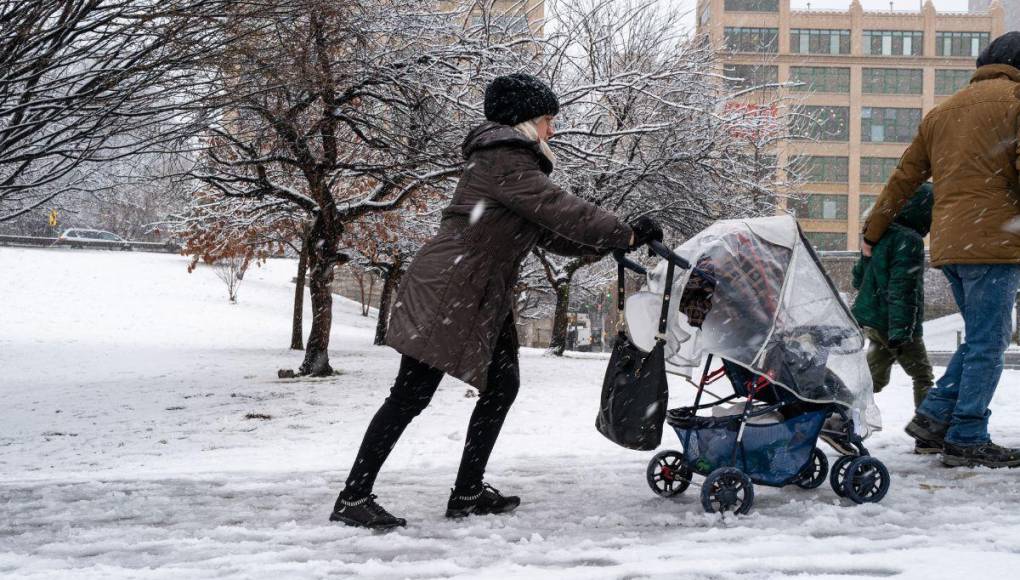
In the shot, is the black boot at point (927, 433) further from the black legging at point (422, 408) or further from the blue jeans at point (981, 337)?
Answer: the black legging at point (422, 408)

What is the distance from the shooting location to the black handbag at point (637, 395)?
348 cm

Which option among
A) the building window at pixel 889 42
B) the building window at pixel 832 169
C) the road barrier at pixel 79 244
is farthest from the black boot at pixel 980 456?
the building window at pixel 889 42

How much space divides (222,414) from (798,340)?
6418 mm

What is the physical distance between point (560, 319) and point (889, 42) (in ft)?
172

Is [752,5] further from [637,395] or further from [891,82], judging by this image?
[637,395]

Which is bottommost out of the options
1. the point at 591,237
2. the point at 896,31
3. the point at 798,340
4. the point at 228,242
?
the point at 798,340

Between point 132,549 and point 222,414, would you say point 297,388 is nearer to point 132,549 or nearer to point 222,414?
point 222,414

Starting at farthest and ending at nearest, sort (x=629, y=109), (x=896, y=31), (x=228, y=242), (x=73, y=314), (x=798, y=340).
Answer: (x=896, y=31), (x=73, y=314), (x=228, y=242), (x=629, y=109), (x=798, y=340)

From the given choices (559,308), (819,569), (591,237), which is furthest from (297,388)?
(559,308)

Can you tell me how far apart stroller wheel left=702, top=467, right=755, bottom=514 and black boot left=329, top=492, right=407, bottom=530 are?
134 cm

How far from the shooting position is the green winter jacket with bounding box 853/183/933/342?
516 centimetres

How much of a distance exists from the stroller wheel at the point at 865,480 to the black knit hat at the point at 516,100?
2.16 m

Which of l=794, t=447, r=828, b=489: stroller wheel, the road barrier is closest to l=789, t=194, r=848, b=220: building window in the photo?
the road barrier

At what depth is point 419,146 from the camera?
34.2ft
